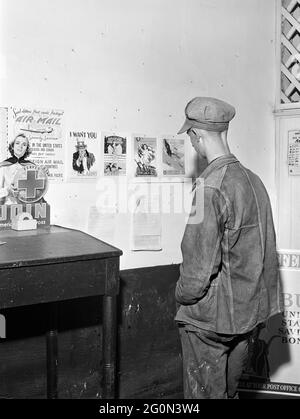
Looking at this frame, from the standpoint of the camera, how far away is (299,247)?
10.4 ft

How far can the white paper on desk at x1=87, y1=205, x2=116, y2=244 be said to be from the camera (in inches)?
101

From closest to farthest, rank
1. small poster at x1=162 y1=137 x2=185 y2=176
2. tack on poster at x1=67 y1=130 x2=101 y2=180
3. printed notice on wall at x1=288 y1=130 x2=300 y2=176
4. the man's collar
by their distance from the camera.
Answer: the man's collar, tack on poster at x1=67 y1=130 x2=101 y2=180, small poster at x1=162 y1=137 x2=185 y2=176, printed notice on wall at x1=288 y1=130 x2=300 y2=176

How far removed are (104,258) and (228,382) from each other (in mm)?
653

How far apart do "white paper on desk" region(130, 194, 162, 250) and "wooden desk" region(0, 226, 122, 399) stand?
0.50 meters

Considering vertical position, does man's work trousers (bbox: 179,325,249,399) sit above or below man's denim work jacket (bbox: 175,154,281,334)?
below

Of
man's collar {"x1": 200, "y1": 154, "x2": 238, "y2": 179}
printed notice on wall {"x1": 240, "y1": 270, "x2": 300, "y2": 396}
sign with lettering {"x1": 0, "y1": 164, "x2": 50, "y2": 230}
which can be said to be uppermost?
man's collar {"x1": 200, "y1": 154, "x2": 238, "y2": 179}

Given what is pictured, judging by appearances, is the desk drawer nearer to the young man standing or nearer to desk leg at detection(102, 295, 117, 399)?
desk leg at detection(102, 295, 117, 399)

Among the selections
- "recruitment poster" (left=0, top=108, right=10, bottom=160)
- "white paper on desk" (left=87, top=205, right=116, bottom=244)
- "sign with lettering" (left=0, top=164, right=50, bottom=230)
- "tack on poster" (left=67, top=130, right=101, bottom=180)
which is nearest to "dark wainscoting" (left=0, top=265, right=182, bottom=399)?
"white paper on desk" (left=87, top=205, right=116, bottom=244)

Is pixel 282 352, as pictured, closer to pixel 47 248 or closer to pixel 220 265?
pixel 220 265

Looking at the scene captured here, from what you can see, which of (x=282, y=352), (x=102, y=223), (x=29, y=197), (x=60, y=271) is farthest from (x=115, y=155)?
(x=282, y=352)

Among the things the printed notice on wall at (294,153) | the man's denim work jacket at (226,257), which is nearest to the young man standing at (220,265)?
the man's denim work jacket at (226,257)

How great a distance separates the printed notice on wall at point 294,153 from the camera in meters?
3.15

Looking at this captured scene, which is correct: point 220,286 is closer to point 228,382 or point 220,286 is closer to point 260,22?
point 228,382

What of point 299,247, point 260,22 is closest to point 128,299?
point 299,247
